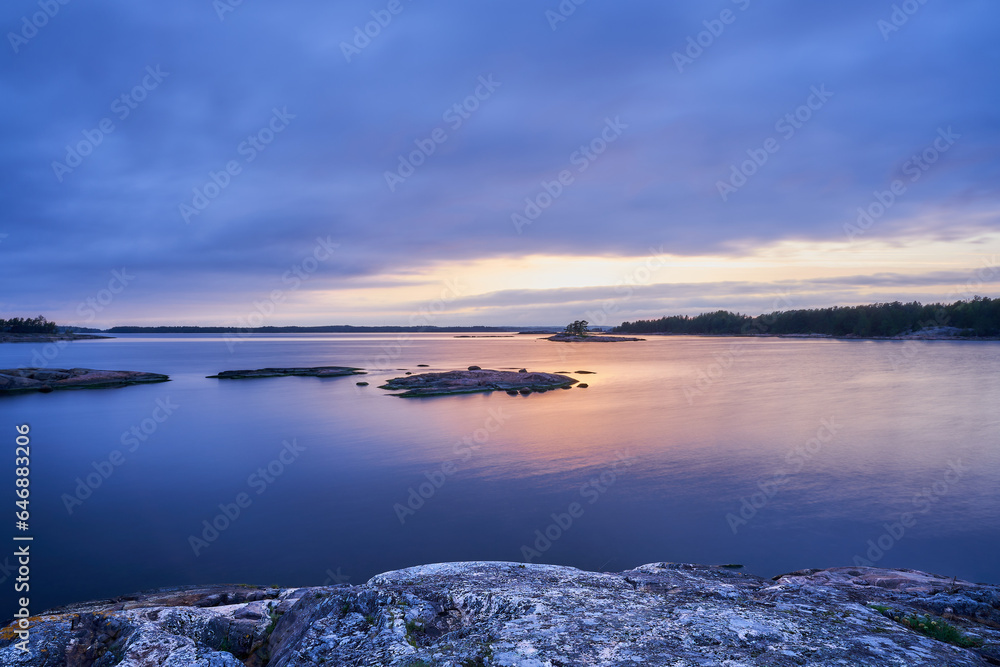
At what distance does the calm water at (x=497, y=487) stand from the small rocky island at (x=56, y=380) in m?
7.99

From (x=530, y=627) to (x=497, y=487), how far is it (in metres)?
10.7

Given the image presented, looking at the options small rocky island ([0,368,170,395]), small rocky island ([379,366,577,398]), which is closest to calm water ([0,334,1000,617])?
small rocky island ([379,366,577,398])

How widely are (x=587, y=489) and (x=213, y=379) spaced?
41.8 meters

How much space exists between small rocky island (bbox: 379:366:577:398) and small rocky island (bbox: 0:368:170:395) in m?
21.9

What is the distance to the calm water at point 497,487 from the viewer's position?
1013cm

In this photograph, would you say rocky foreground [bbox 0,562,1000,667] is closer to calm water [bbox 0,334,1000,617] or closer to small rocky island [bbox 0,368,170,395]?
calm water [bbox 0,334,1000,617]

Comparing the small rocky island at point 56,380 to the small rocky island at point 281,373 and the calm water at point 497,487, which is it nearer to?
the small rocky island at point 281,373

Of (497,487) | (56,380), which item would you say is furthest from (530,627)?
(56,380)

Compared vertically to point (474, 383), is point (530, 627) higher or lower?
higher

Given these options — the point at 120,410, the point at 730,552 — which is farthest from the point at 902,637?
the point at 120,410

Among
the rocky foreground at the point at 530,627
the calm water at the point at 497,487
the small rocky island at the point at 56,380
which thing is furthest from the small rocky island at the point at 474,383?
the rocky foreground at the point at 530,627

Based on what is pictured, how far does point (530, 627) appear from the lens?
4.23m

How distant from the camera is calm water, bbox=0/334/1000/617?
1013 cm

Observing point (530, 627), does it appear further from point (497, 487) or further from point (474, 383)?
point (474, 383)
